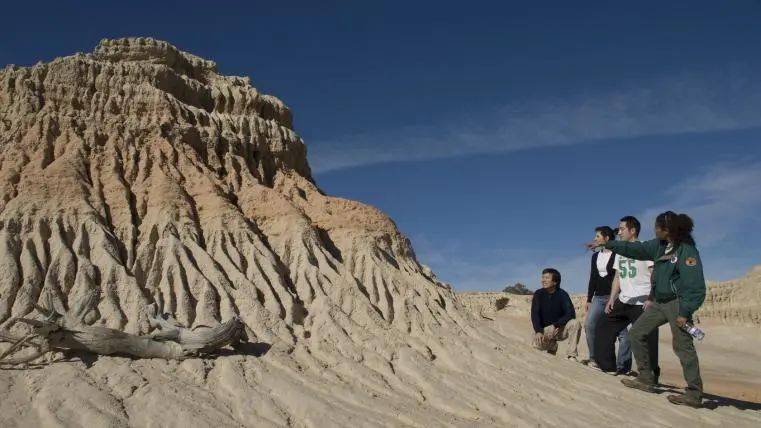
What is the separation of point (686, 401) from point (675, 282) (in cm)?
230

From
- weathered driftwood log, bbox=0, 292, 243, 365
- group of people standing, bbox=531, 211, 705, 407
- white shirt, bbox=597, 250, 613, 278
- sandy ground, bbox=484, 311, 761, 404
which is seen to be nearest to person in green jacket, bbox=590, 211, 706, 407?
group of people standing, bbox=531, 211, 705, 407

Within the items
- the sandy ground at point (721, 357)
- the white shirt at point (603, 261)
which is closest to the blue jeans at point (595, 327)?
the white shirt at point (603, 261)

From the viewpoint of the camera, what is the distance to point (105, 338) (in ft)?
33.3

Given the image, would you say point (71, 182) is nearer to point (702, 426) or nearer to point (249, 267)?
point (249, 267)

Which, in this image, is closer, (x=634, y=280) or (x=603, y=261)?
(x=634, y=280)

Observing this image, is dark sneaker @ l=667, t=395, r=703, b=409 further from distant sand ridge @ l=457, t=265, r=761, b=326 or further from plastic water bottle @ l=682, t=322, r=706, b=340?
distant sand ridge @ l=457, t=265, r=761, b=326

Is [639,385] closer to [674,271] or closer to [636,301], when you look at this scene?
[636,301]

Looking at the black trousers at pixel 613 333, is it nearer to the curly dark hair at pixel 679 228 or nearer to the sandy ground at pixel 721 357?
the sandy ground at pixel 721 357

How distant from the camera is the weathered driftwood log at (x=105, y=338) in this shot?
9742 mm

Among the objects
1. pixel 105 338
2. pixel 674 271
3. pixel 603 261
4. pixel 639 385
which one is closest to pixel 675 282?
pixel 674 271

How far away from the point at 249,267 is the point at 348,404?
5997 mm

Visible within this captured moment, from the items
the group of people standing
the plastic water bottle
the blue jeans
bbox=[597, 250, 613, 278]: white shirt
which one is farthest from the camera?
the blue jeans

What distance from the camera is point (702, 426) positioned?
382 inches

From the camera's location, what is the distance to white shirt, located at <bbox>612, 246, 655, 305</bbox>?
11.0 metres
